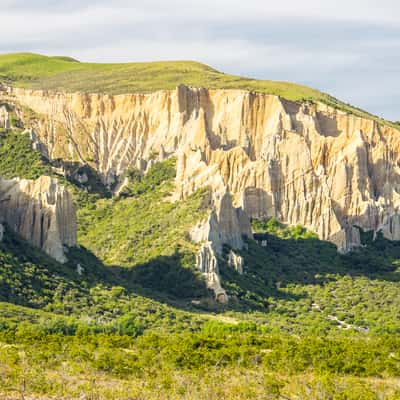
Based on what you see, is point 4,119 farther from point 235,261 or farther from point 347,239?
point 347,239

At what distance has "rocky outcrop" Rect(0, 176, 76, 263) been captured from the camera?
135m

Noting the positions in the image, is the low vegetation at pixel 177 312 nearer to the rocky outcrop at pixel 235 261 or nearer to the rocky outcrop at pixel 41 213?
the rocky outcrop at pixel 235 261

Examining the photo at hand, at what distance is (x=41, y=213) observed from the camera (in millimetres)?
135625

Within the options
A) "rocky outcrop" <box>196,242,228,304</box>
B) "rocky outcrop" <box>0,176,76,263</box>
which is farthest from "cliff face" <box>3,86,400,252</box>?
"rocky outcrop" <box>0,176,76,263</box>

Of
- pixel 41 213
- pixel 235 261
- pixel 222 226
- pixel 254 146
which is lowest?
pixel 235 261

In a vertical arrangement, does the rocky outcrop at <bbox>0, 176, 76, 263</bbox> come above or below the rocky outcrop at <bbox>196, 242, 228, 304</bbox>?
above

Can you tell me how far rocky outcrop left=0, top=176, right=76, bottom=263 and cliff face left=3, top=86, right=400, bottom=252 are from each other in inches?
1018

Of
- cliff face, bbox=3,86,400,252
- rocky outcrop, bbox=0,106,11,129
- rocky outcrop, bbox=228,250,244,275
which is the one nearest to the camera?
rocky outcrop, bbox=228,250,244,275

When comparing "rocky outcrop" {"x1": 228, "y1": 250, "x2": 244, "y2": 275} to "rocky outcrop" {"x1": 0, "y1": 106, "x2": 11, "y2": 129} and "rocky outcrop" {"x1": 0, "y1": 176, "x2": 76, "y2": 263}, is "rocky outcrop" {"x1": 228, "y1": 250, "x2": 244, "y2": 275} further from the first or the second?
"rocky outcrop" {"x1": 0, "y1": 106, "x2": 11, "y2": 129}

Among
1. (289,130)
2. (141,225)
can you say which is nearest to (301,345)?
(141,225)

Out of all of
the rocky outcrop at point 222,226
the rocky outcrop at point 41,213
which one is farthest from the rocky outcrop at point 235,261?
the rocky outcrop at point 41,213

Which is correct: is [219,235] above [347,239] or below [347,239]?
above

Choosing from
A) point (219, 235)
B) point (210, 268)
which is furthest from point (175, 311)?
point (219, 235)

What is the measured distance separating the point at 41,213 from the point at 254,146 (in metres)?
49.6
